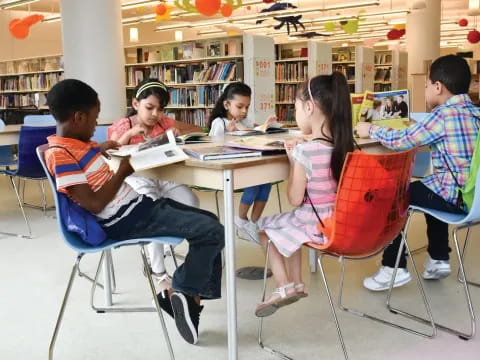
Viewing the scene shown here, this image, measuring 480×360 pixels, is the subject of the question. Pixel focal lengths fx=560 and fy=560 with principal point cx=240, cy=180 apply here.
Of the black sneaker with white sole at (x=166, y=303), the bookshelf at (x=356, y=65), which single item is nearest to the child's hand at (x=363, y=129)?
the black sneaker with white sole at (x=166, y=303)

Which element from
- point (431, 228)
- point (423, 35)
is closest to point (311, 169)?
point (431, 228)

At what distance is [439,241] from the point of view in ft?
9.30

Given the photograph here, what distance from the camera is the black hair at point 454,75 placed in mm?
2514

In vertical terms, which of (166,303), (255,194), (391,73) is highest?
(391,73)

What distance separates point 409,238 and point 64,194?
2.49 meters

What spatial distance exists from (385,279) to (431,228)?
368 millimetres

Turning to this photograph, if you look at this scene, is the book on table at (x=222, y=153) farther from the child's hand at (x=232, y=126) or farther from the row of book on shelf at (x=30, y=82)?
the row of book on shelf at (x=30, y=82)

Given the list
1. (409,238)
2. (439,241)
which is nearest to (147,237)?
(439,241)

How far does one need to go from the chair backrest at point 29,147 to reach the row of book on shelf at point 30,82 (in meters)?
6.22

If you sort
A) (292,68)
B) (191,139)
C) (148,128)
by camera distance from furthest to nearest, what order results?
(292,68), (148,128), (191,139)

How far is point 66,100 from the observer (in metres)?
1.98

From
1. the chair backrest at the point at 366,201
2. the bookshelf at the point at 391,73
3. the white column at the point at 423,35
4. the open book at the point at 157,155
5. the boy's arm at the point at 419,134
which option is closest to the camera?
the chair backrest at the point at 366,201

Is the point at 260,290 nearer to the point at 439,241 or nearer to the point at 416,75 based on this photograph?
the point at 439,241

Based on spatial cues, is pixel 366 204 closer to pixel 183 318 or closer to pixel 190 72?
pixel 183 318
